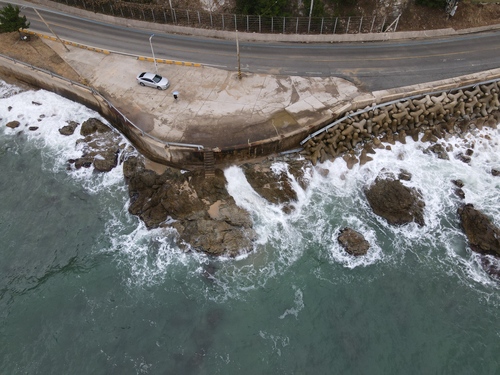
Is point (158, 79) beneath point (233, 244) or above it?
above

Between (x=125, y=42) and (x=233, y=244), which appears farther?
(x=125, y=42)

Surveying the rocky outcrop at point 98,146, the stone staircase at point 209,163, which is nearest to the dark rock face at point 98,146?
the rocky outcrop at point 98,146

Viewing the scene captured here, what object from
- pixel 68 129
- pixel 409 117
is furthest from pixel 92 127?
pixel 409 117

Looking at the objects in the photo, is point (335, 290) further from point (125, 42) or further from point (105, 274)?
point (125, 42)

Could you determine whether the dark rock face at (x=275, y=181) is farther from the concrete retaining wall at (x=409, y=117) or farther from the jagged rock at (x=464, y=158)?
the jagged rock at (x=464, y=158)

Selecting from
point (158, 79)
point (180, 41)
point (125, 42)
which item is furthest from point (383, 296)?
point (125, 42)

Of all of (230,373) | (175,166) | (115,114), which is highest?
(115,114)

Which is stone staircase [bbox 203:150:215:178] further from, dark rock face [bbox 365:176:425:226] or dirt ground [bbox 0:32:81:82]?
dirt ground [bbox 0:32:81:82]
